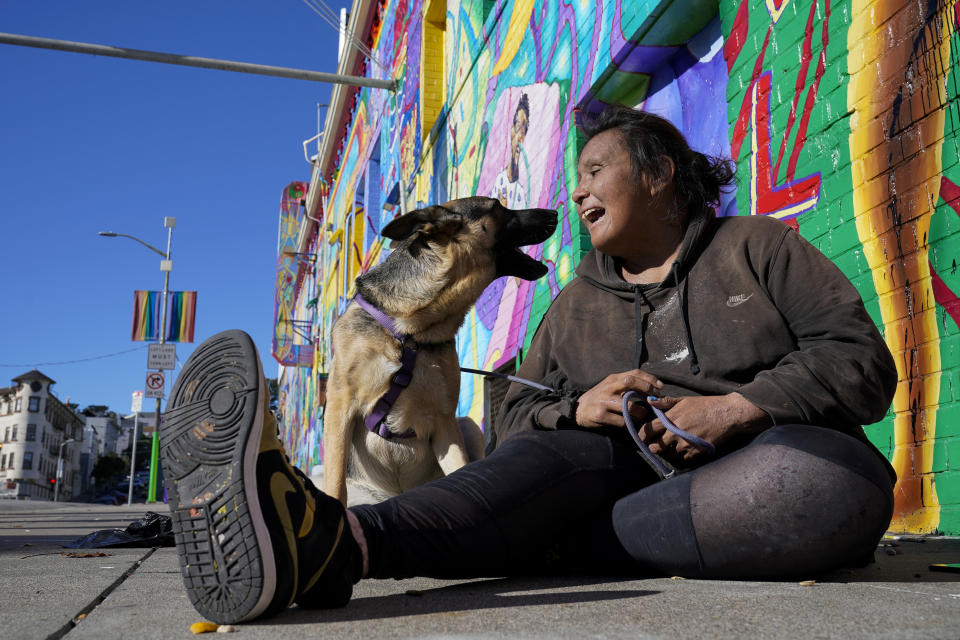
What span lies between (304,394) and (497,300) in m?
24.1

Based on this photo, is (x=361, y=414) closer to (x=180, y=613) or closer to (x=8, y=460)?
(x=180, y=613)

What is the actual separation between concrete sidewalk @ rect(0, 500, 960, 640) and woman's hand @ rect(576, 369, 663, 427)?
43 centimetres

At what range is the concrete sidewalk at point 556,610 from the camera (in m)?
1.36

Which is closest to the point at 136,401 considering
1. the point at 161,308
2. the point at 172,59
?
the point at 161,308

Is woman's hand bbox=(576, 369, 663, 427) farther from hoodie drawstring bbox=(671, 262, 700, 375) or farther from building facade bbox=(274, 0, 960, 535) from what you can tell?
→ building facade bbox=(274, 0, 960, 535)

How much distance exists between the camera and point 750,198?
15.1ft

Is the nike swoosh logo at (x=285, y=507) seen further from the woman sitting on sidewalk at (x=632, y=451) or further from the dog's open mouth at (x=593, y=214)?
the dog's open mouth at (x=593, y=214)

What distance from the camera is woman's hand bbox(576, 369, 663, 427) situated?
2.06 m

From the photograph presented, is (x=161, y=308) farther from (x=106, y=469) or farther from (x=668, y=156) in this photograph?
(x=106, y=469)

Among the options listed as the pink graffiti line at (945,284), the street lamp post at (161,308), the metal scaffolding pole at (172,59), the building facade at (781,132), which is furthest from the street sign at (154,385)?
the pink graffiti line at (945,284)

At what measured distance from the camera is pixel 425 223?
4.14 m

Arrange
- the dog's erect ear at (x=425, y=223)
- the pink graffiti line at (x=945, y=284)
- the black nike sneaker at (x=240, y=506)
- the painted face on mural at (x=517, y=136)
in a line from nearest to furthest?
the black nike sneaker at (x=240, y=506), the pink graffiti line at (x=945, y=284), the dog's erect ear at (x=425, y=223), the painted face on mural at (x=517, y=136)

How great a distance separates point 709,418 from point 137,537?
3.43 metres

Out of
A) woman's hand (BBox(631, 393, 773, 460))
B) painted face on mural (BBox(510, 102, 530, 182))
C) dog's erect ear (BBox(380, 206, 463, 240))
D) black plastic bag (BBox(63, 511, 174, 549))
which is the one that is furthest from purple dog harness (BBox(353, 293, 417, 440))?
painted face on mural (BBox(510, 102, 530, 182))
